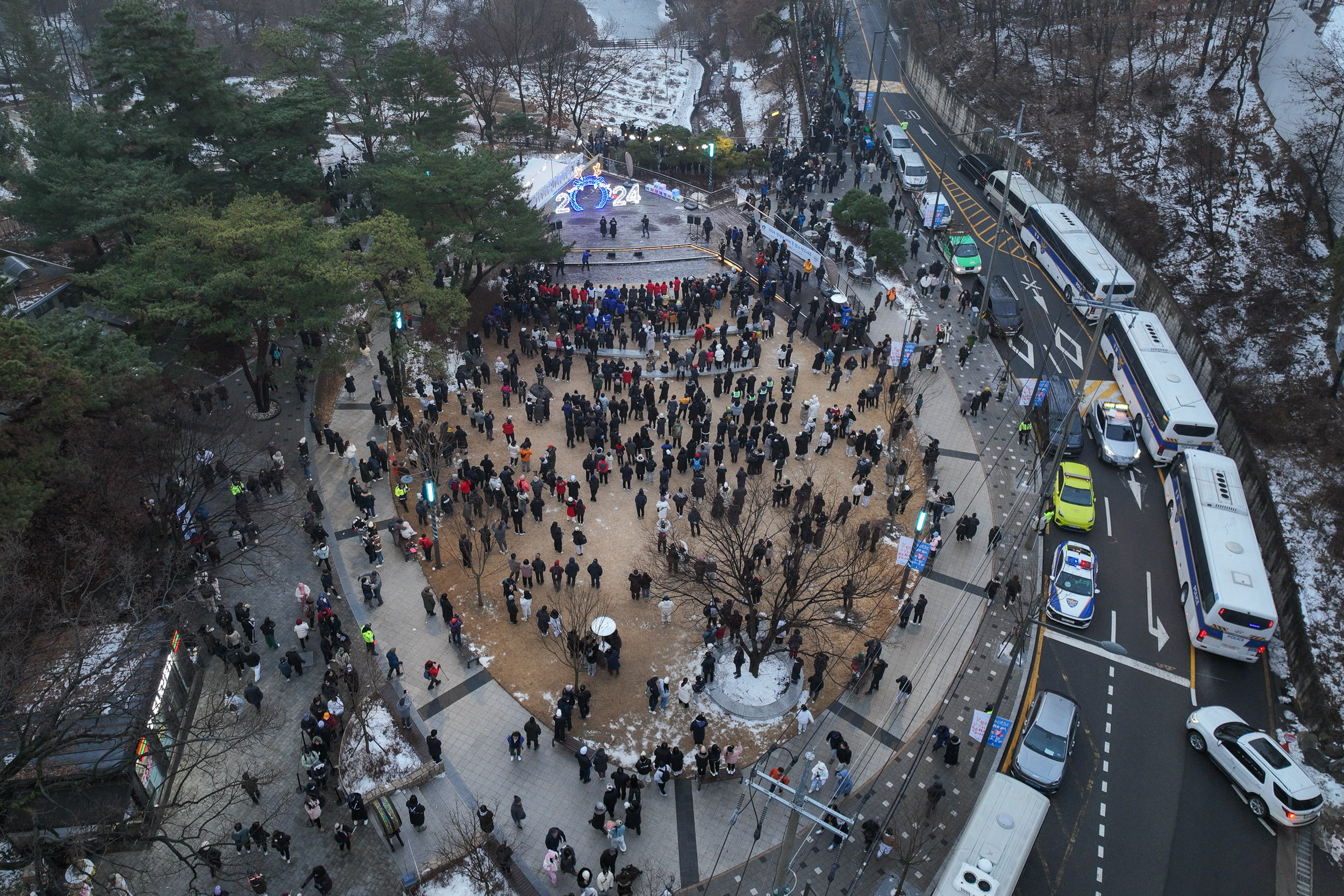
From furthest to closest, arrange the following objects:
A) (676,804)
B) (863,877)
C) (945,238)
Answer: (945,238)
(676,804)
(863,877)

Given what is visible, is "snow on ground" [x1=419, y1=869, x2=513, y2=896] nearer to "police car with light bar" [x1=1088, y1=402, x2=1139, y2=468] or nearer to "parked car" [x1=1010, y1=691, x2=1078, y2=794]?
"parked car" [x1=1010, y1=691, x2=1078, y2=794]

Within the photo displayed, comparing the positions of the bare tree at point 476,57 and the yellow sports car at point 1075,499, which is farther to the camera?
the bare tree at point 476,57

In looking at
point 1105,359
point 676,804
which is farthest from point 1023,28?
point 676,804

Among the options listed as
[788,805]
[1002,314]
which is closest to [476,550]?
[788,805]

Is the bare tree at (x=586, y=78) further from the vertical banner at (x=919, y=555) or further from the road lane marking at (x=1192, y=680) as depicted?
the road lane marking at (x=1192, y=680)

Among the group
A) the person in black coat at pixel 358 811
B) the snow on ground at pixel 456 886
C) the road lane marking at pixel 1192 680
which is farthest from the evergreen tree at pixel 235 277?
the road lane marking at pixel 1192 680

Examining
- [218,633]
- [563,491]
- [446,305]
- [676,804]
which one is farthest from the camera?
[446,305]

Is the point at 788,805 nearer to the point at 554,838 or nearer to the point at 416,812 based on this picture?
the point at 554,838

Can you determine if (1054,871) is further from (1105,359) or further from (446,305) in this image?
(446,305)
